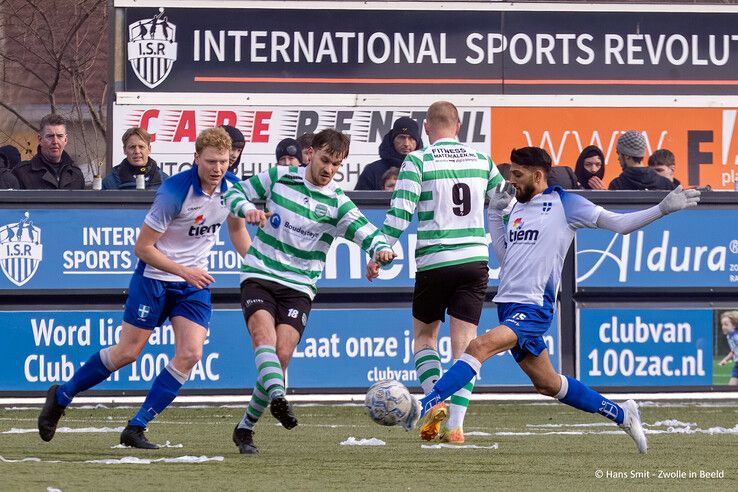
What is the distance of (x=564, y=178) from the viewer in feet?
47.9

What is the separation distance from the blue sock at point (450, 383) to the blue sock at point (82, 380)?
203 centimetres

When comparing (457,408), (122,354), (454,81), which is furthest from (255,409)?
(454,81)

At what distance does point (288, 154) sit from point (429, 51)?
3015mm

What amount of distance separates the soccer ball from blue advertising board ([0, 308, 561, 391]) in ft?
14.0

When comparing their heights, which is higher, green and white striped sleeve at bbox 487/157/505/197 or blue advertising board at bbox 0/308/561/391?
green and white striped sleeve at bbox 487/157/505/197

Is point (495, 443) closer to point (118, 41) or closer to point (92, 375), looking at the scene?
point (92, 375)

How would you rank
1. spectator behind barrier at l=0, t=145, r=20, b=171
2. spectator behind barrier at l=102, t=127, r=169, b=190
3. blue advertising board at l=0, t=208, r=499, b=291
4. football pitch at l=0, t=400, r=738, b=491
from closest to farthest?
football pitch at l=0, t=400, r=738, b=491 < blue advertising board at l=0, t=208, r=499, b=291 < spectator behind barrier at l=102, t=127, r=169, b=190 < spectator behind barrier at l=0, t=145, r=20, b=171

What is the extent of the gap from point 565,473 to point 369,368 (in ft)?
17.2

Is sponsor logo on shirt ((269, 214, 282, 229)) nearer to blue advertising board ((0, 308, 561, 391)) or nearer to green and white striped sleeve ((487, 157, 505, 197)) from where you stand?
green and white striped sleeve ((487, 157, 505, 197))

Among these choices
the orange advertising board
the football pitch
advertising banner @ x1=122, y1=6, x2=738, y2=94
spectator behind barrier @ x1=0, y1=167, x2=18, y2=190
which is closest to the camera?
the football pitch

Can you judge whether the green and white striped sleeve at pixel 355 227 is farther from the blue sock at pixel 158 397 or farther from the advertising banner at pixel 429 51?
the advertising banner at pixel 429 51

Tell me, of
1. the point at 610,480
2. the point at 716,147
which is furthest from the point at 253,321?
the point at 716,147

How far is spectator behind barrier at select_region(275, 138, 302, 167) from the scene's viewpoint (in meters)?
14.1

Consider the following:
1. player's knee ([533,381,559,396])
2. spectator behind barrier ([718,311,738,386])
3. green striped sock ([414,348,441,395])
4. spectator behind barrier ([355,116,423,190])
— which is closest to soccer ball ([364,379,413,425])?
player's knee ([533,381,559,396])
